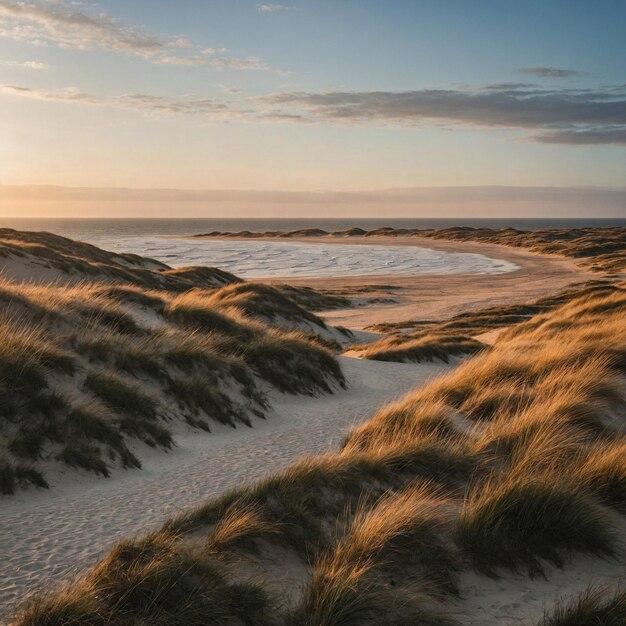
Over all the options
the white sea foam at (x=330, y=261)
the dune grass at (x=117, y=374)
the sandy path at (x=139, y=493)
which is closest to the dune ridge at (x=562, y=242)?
the white sea foam at (x=330, y=261)

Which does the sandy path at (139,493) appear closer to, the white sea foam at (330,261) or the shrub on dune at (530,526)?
the shrub on dune at (530,526)

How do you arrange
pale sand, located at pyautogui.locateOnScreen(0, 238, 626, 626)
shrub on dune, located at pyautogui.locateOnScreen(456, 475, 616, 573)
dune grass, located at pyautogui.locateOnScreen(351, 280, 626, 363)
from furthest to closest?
dune grass, located at pyautogui.locateOnScreen(351, 280, 626, 363)
shrub on dune, located at pyautogui.locateOnScreen(456, 475, 616, 573)
pale sand, located at pyautogui.locateOnScreen(0, 238, 626, 626)

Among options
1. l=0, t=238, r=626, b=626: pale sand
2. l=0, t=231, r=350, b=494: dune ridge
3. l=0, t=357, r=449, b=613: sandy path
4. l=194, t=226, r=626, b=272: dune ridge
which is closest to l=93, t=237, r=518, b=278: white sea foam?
l=194, t=226, r=626, b=272: dune ridge

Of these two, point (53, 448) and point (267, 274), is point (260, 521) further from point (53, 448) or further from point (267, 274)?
point (267, 274)

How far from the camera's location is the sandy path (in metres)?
5.57

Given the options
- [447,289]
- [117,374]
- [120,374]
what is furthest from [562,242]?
[117,374]

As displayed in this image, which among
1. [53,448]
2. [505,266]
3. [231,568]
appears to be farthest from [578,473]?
[505,266]

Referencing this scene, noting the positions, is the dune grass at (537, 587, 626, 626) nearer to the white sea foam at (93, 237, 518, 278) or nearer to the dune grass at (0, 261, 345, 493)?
the dune grass at (0, 261, 345, 493)

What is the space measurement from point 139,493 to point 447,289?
172 feet

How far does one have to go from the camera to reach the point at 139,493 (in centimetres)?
779

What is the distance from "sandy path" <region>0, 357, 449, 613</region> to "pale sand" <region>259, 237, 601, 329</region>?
84.6 feet

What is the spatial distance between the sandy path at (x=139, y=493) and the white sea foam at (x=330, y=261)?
5551 cm

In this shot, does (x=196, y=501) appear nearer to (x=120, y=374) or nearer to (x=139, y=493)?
(x=139, y=493)

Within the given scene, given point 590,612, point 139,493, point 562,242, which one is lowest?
point 139,493
